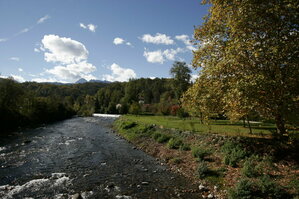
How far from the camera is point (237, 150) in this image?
47.3ft

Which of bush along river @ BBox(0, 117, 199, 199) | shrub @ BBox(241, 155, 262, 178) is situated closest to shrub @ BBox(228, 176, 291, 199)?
shrub @ BBox(241, 155, 262, 178)

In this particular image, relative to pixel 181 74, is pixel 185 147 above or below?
below

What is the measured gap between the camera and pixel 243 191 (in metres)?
9.57

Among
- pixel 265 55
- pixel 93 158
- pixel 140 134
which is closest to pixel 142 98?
pixel 140 134

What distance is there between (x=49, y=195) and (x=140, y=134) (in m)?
18.4

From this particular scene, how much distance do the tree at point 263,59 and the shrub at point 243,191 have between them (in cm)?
461

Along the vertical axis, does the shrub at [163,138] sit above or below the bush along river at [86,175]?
above

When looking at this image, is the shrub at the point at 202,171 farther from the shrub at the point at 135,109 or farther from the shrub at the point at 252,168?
the shrub at the point at 135,109

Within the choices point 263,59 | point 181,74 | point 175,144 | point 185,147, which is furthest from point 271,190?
point 181,74

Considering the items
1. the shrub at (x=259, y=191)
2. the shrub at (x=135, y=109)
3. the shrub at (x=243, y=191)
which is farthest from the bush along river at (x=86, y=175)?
the shrub at (x=135, y=109)

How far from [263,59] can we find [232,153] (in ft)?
25.8

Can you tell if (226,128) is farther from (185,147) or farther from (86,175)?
(86,175)

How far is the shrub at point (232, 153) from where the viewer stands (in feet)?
44.5

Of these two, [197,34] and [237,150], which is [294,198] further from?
Answer: [197,34]
